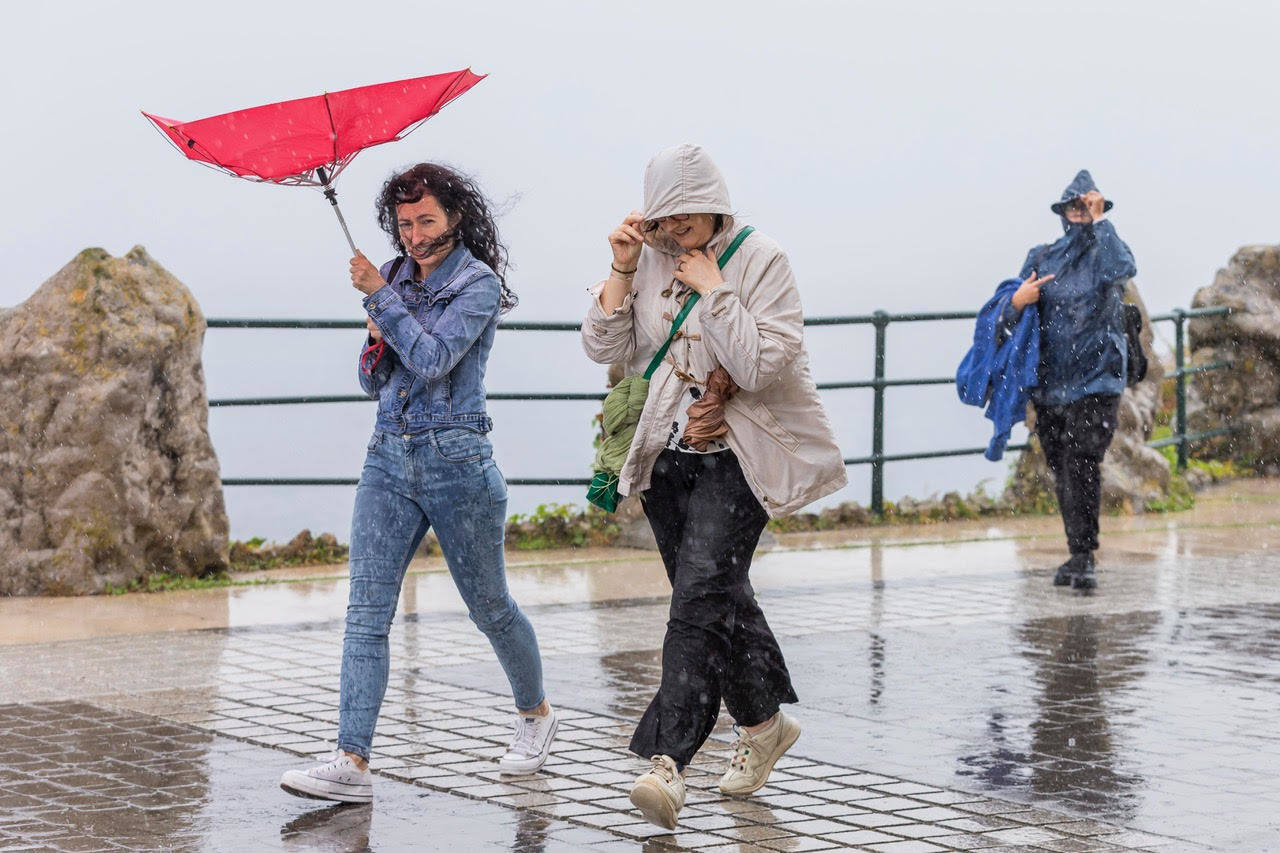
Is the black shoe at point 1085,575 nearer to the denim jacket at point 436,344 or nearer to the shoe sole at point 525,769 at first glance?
the shoe sole at point 525,769

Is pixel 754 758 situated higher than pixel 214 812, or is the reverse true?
pixel 754 758

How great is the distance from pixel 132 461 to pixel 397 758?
15.7 feet

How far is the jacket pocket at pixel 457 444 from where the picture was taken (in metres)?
6.14

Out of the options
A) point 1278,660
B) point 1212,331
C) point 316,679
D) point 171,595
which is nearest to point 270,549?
point 171,595

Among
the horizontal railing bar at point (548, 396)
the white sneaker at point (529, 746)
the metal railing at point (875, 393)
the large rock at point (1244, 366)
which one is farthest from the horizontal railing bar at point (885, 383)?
the white sneaker at point (529, 746)

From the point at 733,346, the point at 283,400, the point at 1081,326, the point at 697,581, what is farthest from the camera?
the point at 283,400

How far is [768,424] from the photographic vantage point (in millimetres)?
5871

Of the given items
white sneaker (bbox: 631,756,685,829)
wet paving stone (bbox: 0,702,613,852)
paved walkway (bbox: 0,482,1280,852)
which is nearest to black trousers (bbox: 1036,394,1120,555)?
paved walkway (bbox: 0,482,1280,852)

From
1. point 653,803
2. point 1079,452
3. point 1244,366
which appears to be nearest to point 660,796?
point 653,803

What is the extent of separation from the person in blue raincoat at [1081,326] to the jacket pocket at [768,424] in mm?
5259

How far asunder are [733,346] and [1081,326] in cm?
559

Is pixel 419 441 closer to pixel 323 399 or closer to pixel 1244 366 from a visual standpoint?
pixel 323 399

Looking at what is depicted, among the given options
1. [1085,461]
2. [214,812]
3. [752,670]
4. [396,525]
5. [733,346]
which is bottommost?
[214,812]

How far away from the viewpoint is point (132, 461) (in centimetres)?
1096
